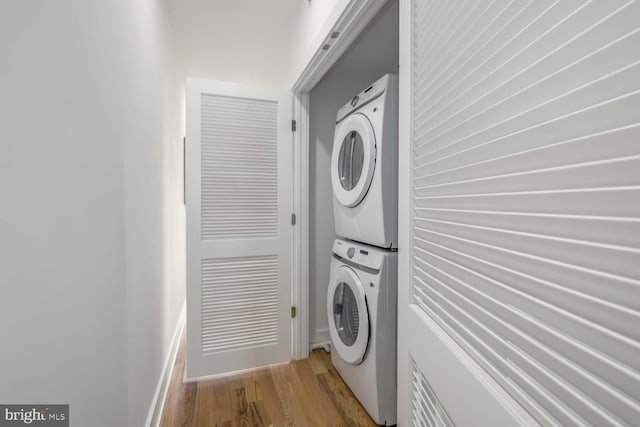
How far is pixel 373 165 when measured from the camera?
149 cm

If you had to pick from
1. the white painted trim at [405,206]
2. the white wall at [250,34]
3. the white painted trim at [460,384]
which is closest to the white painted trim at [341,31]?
the white wall at [250,34]

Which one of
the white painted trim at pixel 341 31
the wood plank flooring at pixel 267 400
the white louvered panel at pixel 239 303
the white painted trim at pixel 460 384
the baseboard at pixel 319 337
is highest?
the white painted trim at pixel 341 31

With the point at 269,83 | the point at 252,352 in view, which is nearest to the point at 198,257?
the point at 252,352

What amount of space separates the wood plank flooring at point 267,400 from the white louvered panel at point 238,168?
3.18 ft

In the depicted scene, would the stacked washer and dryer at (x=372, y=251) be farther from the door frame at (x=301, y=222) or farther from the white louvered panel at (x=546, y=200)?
the white louvered panel at (x=546, y=200)

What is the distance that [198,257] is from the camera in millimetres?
1894

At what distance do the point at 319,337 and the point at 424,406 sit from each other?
5.75 feet

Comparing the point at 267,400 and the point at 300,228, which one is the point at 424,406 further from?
the point at 300,228

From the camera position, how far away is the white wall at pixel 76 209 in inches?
21.0

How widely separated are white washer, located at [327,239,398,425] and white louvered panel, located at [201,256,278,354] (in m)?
0.61

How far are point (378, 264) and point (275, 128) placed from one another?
48.7 inches

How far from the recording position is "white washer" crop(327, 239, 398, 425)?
1.44 meters

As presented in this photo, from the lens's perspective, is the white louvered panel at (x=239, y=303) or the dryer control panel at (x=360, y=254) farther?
the white louvered panel at (x=239, y=303)

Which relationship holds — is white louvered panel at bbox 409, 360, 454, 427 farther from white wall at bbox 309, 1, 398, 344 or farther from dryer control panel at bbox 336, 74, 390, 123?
white wall at bbox 309, 1, 398, 344
